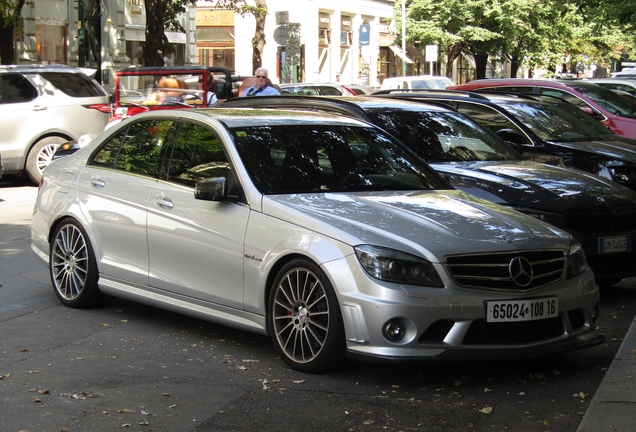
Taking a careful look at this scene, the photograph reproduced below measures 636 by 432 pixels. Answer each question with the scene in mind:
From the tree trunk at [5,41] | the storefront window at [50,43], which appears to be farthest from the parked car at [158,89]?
the storefront window at [50,43]

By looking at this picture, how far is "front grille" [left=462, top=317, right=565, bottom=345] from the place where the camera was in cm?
576

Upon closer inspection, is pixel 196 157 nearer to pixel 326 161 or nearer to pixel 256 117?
pixel 256 117

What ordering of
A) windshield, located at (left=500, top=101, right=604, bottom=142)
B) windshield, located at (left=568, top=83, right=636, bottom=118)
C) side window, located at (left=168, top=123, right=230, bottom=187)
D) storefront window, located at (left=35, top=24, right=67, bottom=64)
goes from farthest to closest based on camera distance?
storefront window, located at (left=35, top=24, right=67, bottom=64) < windshield, located at (left=568, top=83, right=636, bottom=118) < windshield, located at (left=500, top=101, right=604, bottom=142) < side window, located at (left=168, top=123, right=230, bottom=187)

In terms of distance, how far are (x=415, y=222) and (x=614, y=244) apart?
2.90 meters

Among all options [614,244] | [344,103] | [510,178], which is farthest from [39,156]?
[614,244]

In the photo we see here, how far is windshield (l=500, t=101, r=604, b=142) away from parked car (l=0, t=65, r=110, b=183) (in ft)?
27.4

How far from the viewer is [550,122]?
39.6 feet

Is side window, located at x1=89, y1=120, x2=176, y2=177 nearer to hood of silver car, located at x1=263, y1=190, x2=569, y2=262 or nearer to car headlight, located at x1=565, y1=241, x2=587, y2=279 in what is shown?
hood of silver car, located at x1=263, y1=190, x2=569, y2=262

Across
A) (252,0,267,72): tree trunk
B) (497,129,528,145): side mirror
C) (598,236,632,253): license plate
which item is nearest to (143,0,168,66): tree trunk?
(252,0,267,72): tree trunk

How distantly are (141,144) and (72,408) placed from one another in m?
2.77

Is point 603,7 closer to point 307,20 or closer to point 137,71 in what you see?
point 137,71

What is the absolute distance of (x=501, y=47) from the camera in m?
55.1

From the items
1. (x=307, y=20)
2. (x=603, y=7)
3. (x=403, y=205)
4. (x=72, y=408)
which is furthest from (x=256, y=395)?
(x=307, y=20)

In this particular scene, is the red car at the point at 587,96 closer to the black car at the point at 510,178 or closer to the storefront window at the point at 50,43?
the black car at the point at 510,178
